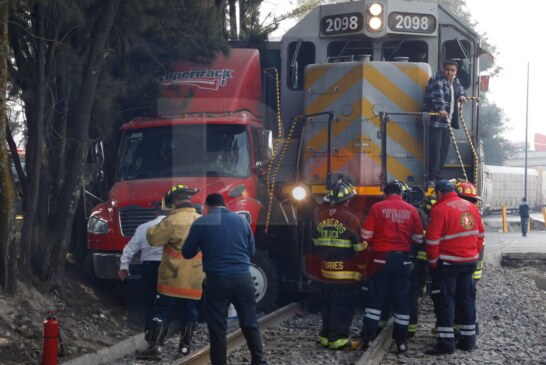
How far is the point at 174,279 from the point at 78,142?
10.3 ft

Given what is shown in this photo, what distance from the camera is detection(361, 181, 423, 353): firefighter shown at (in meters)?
9.52

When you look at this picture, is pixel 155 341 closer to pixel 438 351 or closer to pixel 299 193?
pixel 438 351

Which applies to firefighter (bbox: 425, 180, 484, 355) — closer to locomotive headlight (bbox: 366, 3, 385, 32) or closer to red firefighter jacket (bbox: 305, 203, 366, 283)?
red firefighter jacket (bbox: 305, 203, 366, 283)

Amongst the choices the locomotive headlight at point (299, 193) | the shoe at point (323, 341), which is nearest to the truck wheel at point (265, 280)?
the locomotive headlight at point (299, 193)

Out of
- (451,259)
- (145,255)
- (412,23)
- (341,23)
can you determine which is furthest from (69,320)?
(412,23)

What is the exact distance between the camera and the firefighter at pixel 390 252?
952 cm

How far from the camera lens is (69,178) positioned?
1121 cm

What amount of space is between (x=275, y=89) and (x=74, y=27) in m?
3.83

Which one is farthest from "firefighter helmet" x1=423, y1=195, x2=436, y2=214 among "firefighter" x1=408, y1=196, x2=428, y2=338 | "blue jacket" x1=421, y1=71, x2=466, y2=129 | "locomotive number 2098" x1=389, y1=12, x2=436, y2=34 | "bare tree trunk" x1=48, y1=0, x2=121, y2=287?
"bare tree trunk" x1=48, y1=0, x2=121, y2=287

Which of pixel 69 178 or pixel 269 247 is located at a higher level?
pixel 69 178

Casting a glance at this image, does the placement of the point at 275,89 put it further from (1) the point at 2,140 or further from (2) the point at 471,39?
(1) the point at 2,140

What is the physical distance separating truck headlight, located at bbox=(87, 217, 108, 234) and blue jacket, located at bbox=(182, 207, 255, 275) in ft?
12.7

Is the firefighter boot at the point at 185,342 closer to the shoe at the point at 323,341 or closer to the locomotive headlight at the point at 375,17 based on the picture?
the shoe at the point at 323,341

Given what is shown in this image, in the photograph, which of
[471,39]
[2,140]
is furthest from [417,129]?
[2,140]
